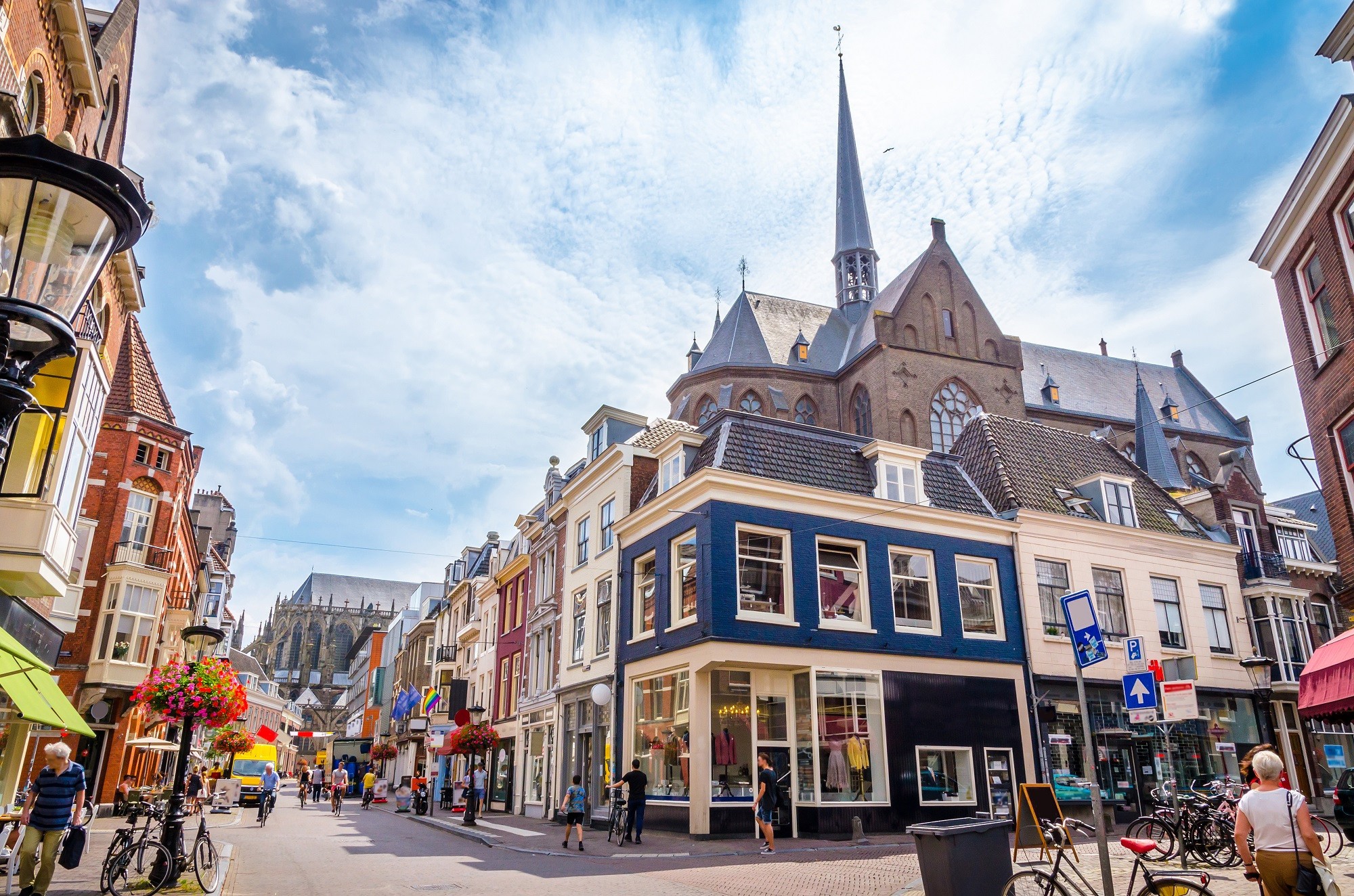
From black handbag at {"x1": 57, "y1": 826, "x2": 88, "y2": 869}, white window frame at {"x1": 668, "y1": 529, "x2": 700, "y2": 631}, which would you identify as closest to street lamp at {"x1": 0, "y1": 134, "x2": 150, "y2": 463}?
black handbag at {"x1": 57, "y1": 826, "x2": 88, "y2": 869}

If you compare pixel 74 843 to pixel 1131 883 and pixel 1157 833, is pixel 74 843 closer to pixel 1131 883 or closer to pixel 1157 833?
pixel 1131 883

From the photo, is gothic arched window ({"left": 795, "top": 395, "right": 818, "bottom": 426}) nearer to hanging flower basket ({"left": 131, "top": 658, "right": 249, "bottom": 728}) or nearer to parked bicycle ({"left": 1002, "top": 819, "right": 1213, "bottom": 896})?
hanging flower basket ({"left": 131, "top": 658, "right": 249, "bottom": 728})

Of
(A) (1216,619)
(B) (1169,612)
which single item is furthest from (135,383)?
(A) (1216,619)

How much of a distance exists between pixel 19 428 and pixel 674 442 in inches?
543

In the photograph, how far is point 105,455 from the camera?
99.9 feet

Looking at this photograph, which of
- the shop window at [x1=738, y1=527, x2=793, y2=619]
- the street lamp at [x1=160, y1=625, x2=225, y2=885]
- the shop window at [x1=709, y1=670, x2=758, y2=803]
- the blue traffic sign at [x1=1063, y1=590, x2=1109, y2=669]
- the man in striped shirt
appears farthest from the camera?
the shop window at [x1=738, y1=527, x2=793, y2=619]

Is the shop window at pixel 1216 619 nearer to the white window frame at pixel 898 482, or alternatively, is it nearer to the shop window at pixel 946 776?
the shop window at pixel 946 776

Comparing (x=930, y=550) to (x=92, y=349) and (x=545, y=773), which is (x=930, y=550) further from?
(x=92, y=349)

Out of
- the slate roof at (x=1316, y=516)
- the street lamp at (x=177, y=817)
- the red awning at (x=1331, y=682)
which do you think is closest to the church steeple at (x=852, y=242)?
the slate roof at (x=1316, y=516)

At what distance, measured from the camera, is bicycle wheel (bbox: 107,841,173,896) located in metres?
10.1

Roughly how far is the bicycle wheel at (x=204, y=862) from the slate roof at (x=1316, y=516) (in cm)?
3687

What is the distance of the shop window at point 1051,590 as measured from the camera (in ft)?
75.7

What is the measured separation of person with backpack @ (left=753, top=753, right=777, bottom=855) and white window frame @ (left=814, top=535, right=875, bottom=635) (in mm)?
4156

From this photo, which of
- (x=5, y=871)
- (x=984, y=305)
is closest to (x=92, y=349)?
(x=5, y=871)
